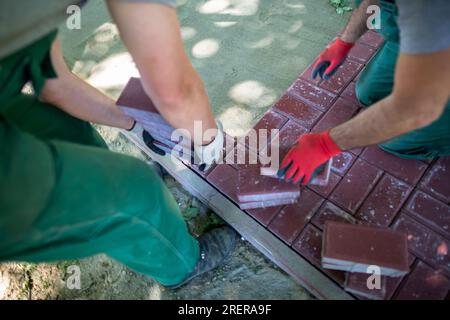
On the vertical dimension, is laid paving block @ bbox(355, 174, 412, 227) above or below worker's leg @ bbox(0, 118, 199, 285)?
below

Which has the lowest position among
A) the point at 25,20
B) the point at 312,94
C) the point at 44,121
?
the point at 312,94

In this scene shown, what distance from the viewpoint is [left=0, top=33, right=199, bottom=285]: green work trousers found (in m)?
0.91

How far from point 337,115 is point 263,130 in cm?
50

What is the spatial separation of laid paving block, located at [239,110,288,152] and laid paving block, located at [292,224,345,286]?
0.61 meters

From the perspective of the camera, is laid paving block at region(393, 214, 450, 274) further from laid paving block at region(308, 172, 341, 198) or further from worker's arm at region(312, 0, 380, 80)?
worker's arm at region(312, 0, 380, 80)

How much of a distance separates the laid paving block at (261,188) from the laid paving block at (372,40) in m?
1.40

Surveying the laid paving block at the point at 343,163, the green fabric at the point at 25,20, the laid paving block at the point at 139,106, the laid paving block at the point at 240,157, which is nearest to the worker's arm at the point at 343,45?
the laid paving block at the point at 343,163

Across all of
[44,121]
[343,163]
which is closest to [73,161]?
[44,121]

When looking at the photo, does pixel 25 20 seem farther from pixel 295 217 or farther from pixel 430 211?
pixel 430 211

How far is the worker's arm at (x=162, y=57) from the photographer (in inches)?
39.2

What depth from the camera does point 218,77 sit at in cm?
266

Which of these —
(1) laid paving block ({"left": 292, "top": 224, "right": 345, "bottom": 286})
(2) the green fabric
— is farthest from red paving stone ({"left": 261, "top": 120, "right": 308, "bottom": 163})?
(2) the green fabric

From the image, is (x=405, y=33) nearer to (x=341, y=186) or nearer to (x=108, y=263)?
(x=341, y=186)
